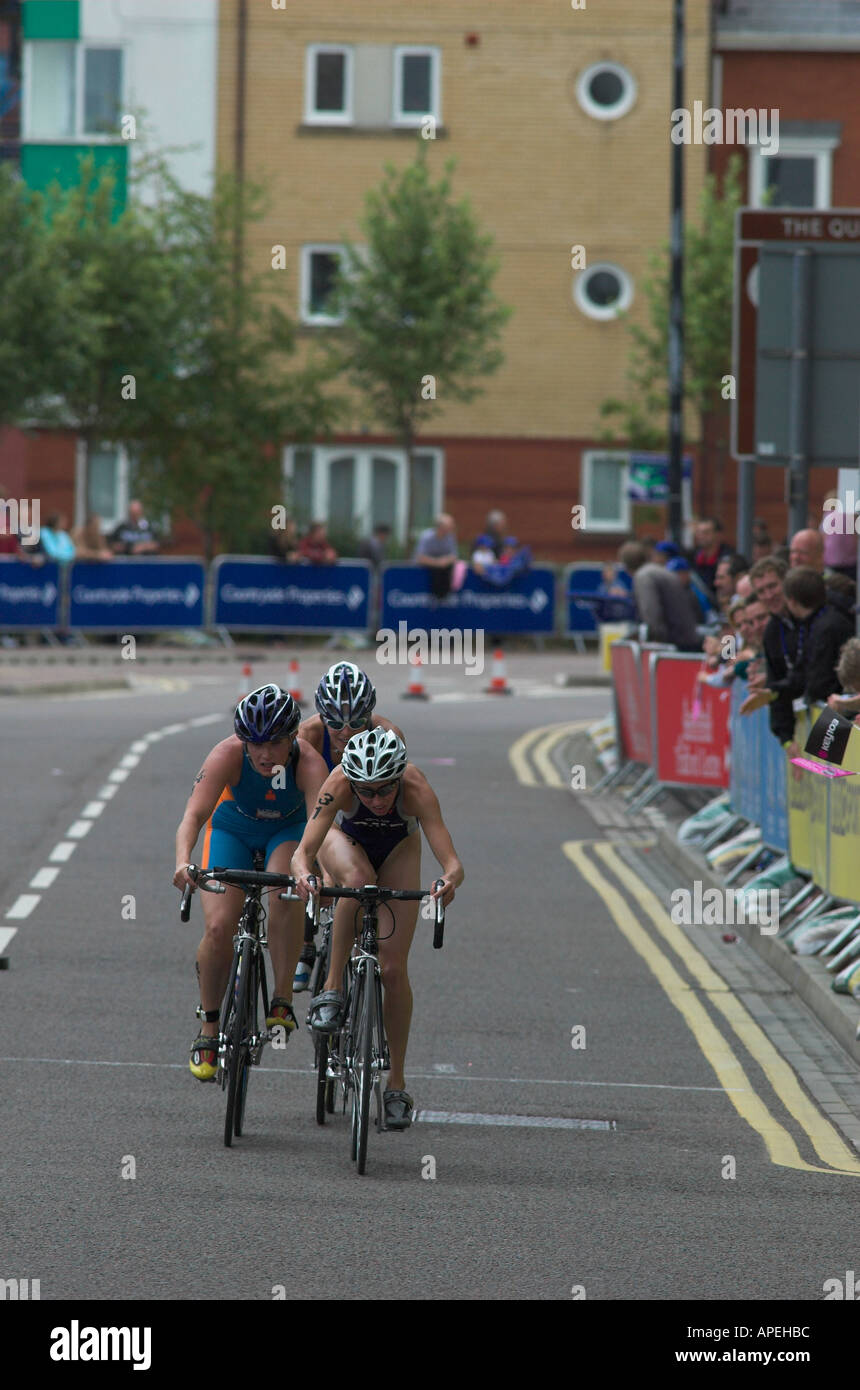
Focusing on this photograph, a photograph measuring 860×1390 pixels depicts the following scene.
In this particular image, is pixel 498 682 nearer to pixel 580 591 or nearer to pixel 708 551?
pixel 580 591

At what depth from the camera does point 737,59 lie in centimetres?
4325

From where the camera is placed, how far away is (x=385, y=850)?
861 cm

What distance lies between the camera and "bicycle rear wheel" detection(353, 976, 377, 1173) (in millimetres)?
7910

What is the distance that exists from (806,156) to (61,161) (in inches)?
543

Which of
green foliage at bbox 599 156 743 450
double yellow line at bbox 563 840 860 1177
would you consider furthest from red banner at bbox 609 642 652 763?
green foliage at bbox 599 156 743 450

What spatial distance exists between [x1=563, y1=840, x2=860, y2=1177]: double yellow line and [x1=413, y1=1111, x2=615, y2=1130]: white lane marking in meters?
0.63

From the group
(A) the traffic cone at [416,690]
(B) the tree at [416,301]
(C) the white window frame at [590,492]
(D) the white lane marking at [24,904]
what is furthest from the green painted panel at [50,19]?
(D) the white lane marking at [24,904]

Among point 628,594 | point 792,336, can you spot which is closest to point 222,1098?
point 792,336

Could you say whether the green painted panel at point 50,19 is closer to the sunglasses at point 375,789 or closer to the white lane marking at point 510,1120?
the white lane marking at point 510,1120

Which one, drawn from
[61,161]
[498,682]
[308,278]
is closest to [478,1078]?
→ [498,682]

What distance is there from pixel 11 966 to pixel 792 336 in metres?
8.26

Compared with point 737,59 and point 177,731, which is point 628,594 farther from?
point 737,59

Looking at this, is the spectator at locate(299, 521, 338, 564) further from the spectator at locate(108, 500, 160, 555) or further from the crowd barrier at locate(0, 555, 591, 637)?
the spectator at locate(108, 500, 160, 555)

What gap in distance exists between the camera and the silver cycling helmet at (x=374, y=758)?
322 inches
